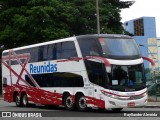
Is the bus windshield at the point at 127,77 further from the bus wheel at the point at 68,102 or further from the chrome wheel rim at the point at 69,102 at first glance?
the chrome wheel rim at the point at 69,102

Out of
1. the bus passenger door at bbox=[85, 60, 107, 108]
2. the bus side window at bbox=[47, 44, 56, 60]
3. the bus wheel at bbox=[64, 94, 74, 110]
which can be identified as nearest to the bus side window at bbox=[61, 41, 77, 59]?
the bus side window at bbox=[47, 44, 56, 60]

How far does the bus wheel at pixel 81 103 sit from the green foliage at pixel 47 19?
20.7 m

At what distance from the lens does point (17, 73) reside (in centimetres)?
2880

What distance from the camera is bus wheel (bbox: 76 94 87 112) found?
2228 cm

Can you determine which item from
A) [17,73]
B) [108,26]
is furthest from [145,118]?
[108,26]

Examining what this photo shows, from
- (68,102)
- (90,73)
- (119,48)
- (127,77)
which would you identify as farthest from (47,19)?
(127,77)

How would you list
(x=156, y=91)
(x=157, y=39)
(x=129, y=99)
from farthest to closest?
(x=157, y=39) < (x=156, y=91) < (x=129, y=99)

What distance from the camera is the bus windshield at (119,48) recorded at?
2123 cm

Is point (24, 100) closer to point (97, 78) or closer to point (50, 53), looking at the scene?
point (50, 53)

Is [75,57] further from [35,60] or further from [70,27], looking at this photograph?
[70,27]

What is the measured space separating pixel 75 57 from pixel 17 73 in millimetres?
7382

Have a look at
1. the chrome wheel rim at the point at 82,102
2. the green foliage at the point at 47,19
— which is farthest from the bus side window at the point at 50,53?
the green foliage at the point at 47,19

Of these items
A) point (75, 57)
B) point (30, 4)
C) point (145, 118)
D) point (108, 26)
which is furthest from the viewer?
point (108, 26)

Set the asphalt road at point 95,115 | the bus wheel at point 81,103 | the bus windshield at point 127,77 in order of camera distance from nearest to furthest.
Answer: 1. the asphalt road at point 95,115
2. the bus windshield at point 127,77
3. the bus wheel at point 81,103
